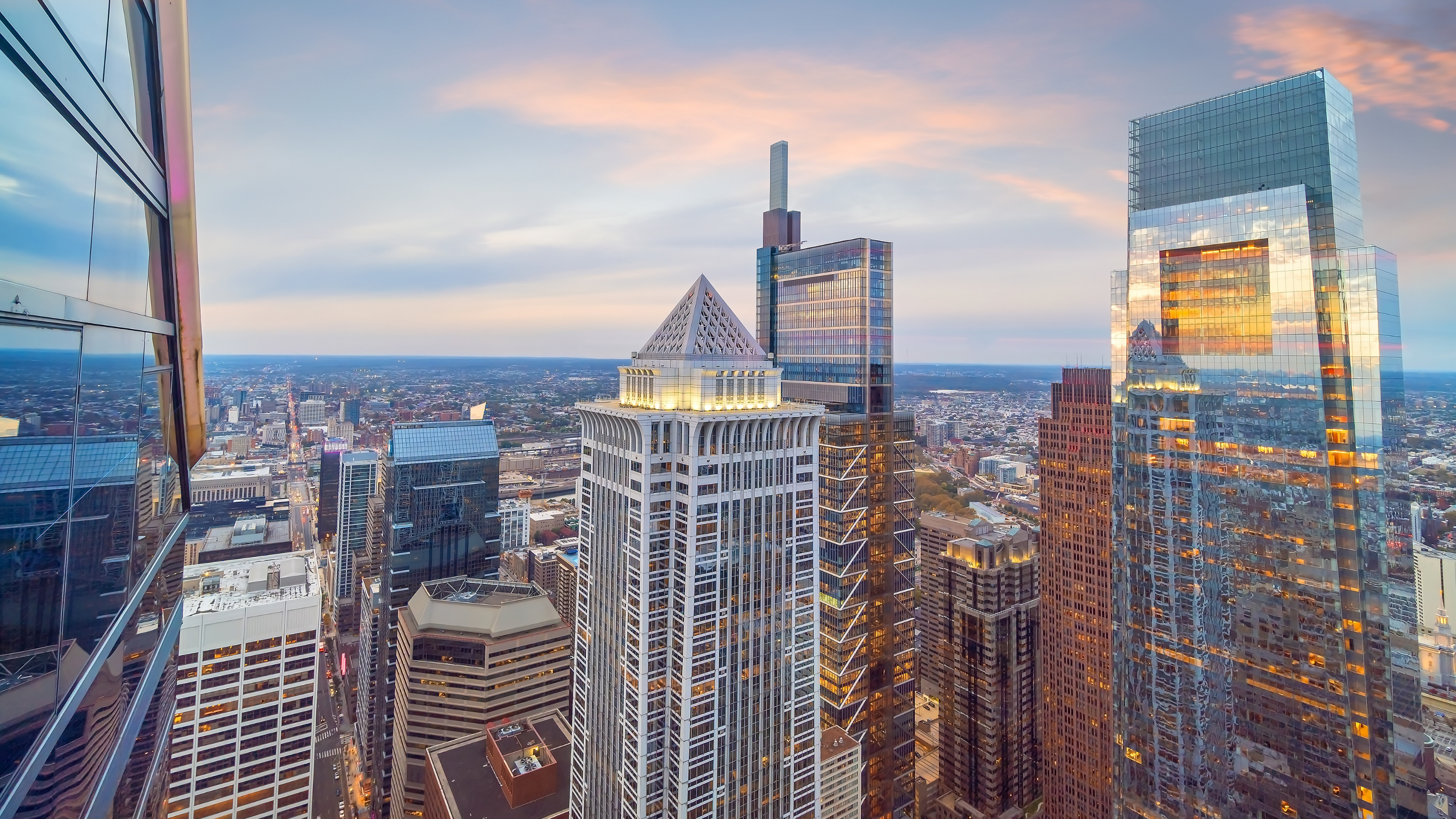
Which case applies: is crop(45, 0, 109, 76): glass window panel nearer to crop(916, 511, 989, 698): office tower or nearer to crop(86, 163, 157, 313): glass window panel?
crop(86, 163, 157, 313): glass window panel

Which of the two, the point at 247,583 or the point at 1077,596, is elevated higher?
the point at 247,583

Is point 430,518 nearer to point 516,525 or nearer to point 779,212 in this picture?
point 516,525

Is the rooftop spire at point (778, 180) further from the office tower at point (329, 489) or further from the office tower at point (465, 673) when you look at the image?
the office tower at point (329, 489)

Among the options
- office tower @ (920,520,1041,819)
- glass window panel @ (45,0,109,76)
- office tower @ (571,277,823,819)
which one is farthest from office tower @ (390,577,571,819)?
glass window panel @ (45,0,109,76)

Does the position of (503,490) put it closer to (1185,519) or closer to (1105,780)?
(1105,780)

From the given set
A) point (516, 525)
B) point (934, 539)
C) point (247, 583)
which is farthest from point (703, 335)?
point (516, 525)
